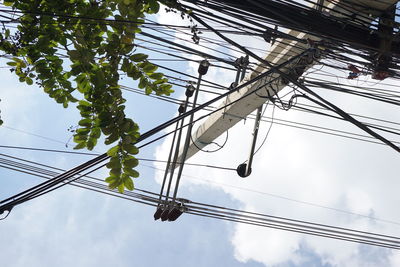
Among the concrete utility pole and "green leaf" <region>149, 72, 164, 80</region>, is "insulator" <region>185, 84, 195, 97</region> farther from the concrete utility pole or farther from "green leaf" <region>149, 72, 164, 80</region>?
"green leaf" <region>149, 72, 164, 80</region>

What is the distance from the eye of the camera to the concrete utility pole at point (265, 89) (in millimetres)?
3602

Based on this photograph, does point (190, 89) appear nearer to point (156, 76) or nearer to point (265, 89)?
point (265, 89)

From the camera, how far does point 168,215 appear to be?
4082 mm

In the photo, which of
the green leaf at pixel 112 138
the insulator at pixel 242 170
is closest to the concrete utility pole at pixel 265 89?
the insulator at pixel 242 170

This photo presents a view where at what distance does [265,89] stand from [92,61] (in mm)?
1773

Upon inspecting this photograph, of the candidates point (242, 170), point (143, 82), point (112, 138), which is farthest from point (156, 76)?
point (242, 170)

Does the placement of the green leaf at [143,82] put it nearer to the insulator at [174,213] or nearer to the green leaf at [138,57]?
the green leaf at [138,57]

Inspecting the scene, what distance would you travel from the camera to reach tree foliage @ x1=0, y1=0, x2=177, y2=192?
241 cm

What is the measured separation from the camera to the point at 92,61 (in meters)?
2.45

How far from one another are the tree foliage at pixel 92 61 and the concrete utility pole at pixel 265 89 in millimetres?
1298

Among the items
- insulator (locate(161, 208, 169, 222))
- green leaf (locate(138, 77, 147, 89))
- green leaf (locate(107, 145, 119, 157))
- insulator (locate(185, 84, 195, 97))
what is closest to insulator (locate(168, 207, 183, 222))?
insulator (locate(161, 208, 169, 222))

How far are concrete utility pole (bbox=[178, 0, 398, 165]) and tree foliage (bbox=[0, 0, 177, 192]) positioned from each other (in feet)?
4.26

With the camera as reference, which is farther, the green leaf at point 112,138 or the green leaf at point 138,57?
the green leaf at point 138,57

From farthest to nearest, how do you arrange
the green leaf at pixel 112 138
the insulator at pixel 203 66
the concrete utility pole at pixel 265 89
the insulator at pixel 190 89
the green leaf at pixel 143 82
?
1. the insulator at pixel 190 89
2. the insulator at pixel 203 66
3. the concrete utility pole at pixel 265 89
4. the green leaf at pixel 143 82
5. the green leaf at pixel 112 138
